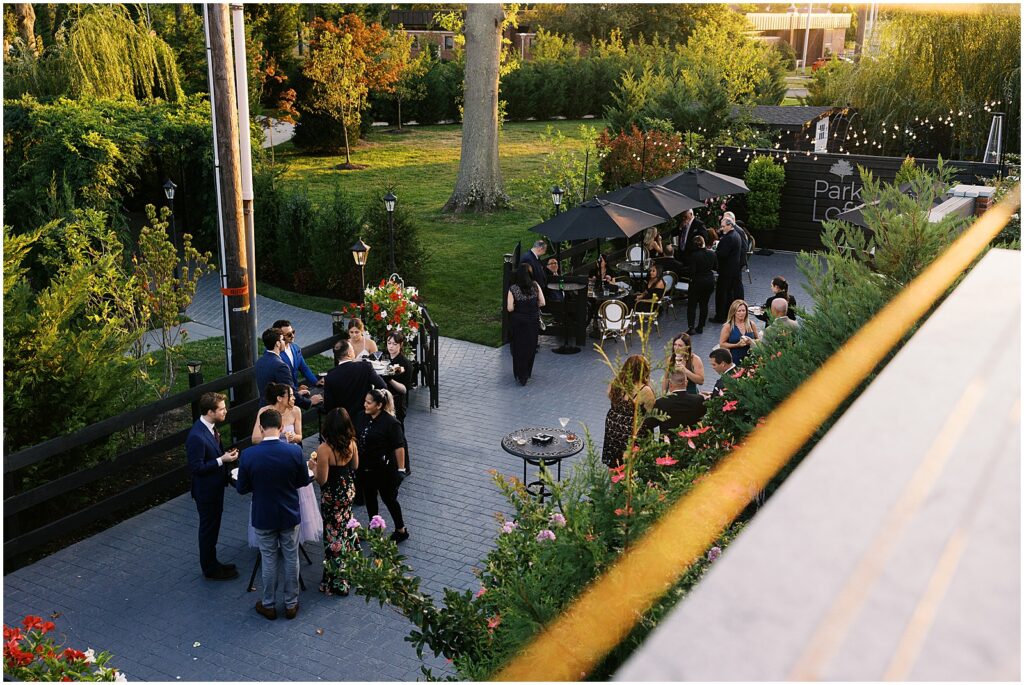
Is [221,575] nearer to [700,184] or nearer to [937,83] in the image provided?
[700,184]

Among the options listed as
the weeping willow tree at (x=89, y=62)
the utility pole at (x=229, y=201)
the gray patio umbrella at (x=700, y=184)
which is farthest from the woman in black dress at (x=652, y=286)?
the weeping willow tree at (x=89, y=62)

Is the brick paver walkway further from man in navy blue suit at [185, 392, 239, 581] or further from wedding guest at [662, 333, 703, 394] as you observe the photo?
wedding guest at [662, 333, 703, 394]

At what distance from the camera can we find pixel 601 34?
52.3 m

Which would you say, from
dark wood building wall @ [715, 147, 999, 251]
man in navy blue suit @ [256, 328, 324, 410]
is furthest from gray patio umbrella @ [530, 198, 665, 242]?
dark wood building wall @ [715, 147, 999, 251]

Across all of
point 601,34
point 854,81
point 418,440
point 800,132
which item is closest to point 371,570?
A: point 418,440

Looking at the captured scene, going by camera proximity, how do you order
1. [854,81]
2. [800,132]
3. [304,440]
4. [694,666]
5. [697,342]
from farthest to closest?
[854,81]
[800,132]
[697,342]
[304,440]
[694,666]

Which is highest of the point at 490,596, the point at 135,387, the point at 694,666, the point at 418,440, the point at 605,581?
the point at 694,666

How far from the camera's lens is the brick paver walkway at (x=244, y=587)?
7.09 m

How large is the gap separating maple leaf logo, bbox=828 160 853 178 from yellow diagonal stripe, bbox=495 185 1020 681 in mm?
12831

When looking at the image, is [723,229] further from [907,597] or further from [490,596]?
[907,597]

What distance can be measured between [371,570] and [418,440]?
19.4ft

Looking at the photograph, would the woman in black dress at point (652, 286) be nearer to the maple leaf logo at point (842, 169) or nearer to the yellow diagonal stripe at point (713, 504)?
the maple leaf logo at point (842, 169)

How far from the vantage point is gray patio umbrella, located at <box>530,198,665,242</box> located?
13.9 m

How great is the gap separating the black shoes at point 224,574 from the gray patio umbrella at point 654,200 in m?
8.74
